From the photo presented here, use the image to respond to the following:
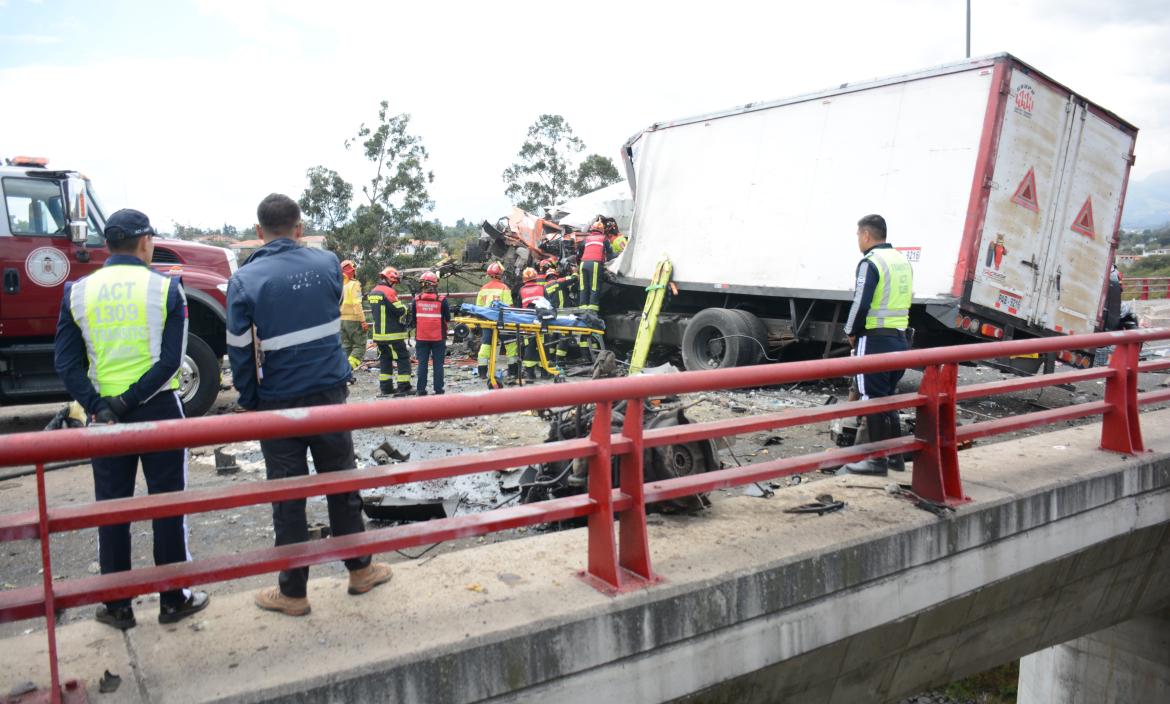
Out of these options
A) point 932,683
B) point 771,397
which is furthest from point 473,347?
point 932,683

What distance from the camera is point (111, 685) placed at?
6.73ft

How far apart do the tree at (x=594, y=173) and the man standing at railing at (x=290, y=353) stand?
101 ft

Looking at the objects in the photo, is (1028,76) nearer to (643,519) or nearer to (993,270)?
(993,270)

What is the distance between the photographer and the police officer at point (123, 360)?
8.64 ft

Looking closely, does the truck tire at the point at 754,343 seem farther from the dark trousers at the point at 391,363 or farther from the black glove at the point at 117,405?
the black glove at the point at 117,405

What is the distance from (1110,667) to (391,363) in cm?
763

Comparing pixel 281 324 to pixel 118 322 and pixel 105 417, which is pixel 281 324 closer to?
pixel 118 322

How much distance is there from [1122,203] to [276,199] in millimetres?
8541

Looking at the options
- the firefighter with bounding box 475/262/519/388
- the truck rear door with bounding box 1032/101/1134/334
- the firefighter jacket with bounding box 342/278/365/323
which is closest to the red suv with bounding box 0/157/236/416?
the firefighter jacket with bounding box 342/278/365/323

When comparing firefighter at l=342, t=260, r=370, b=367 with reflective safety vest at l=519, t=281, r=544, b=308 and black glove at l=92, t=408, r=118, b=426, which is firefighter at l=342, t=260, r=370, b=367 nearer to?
reflective safety vest at l=519, t=281, r=544, b=308

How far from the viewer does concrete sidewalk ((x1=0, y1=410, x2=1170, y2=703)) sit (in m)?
2.12

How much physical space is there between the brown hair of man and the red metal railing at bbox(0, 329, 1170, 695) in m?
0.97

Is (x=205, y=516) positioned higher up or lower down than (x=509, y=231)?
lower down

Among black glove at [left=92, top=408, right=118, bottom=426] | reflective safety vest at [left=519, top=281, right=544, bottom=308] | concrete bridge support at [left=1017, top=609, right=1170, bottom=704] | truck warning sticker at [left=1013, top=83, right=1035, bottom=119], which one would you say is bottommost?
concrete bridge support at [left=1017, top=609, right=1170, bottom=704]
